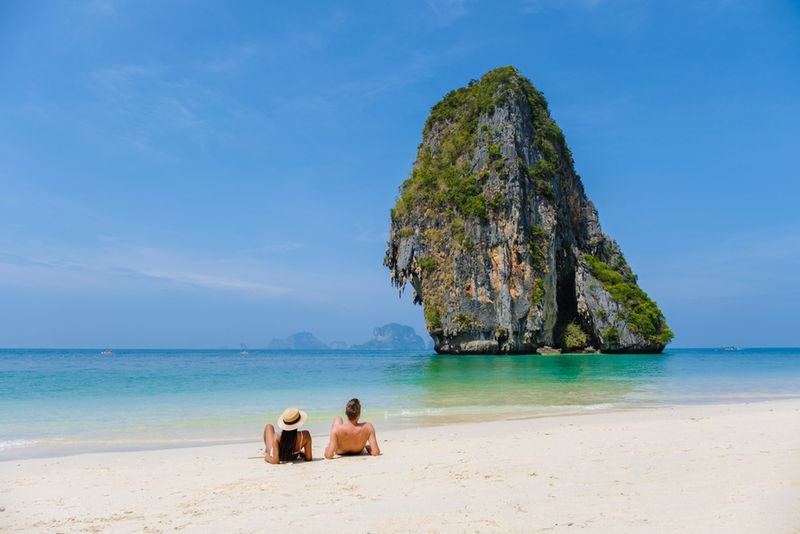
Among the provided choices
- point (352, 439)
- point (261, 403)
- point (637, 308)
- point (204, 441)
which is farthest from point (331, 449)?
point (637, 308)

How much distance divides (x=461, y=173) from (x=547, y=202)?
824 cm

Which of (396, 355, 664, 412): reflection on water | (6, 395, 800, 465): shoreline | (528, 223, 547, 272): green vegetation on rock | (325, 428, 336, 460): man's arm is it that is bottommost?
(6, 395, 800, 465): shoreline

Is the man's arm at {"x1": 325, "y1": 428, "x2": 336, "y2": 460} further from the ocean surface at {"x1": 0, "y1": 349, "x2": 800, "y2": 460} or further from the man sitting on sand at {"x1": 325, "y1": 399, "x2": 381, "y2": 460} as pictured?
the ocean surface at {"x1": 0, "y1": 349, "x2": 800, "y2": 460}

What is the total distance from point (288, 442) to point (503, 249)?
42197 mm

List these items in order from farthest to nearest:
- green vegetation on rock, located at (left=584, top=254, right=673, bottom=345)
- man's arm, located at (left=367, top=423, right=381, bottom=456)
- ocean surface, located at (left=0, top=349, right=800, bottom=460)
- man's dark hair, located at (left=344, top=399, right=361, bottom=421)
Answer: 1. green vegetation on rock, located at (left=584, top=254, right=673, bottom=345)
2. ocean surface, located at (left=0, top=349, right=800, bottom=460)
3. man's dark hair, located at (left=344, top=399, right=361, bottom=421)
4. man's arm, located at (left=367, top=423, right=381, bottom=456)

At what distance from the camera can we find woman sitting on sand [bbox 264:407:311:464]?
6.73 m

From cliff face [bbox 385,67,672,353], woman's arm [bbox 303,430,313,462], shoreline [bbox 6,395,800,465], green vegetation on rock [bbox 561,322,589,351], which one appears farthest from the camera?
green vegetation on rock [bbox 561,322,589,351]

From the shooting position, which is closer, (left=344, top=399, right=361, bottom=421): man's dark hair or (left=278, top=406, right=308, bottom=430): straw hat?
(left=278, top=406, right=308, bottom=430): straw hat

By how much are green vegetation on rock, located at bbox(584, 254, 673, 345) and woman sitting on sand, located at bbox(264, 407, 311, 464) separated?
45817 mm

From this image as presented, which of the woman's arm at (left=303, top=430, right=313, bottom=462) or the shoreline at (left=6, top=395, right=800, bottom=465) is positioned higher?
the woman's arm at (left=303, top=430, right=313, bottom=462)

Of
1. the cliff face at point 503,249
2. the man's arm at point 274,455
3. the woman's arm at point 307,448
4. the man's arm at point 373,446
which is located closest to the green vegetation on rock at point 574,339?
the cliff face at point 503,249

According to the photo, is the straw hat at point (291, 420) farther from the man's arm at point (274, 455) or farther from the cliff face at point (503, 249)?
the cliff face at point (503, 249)

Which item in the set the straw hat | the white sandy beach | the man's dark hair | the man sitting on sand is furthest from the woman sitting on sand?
the man's dark hair

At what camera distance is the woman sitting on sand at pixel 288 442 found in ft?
22.1
